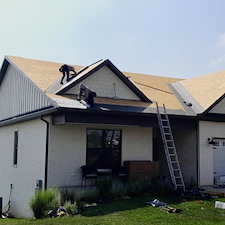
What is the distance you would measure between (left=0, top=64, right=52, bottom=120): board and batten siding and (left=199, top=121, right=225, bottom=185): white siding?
23.8ft

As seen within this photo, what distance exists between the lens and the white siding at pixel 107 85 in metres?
16.3

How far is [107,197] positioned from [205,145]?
245 inches

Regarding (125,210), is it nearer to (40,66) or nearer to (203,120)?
(203,120)

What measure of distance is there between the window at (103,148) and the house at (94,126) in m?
0.04

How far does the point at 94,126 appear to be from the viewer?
15.3 meters

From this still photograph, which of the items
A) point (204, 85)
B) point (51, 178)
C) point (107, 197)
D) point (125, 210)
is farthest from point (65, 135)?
point (204, 85)

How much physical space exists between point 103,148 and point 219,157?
5858 millimetres

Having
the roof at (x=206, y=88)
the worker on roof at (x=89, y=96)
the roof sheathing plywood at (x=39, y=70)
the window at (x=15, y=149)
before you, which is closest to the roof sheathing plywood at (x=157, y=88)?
the roof at (x=206, y=88)

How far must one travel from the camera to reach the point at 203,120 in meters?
16.9

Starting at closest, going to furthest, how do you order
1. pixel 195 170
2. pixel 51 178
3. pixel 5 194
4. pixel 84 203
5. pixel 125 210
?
pixel 125 210
pixel 84 203
pixel 51 178
pixel 195 170
pixel 5 194

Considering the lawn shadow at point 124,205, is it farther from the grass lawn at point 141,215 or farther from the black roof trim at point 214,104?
the black roof trim at point 214,104

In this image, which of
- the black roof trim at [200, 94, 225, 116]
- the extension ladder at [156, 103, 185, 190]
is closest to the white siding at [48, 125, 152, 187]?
the extension ladder at [156, 103, 185, 190]

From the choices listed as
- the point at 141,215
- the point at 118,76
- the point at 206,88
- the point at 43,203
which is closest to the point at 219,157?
the point at 206,88

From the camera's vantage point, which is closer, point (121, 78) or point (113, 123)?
point (113, 123)
